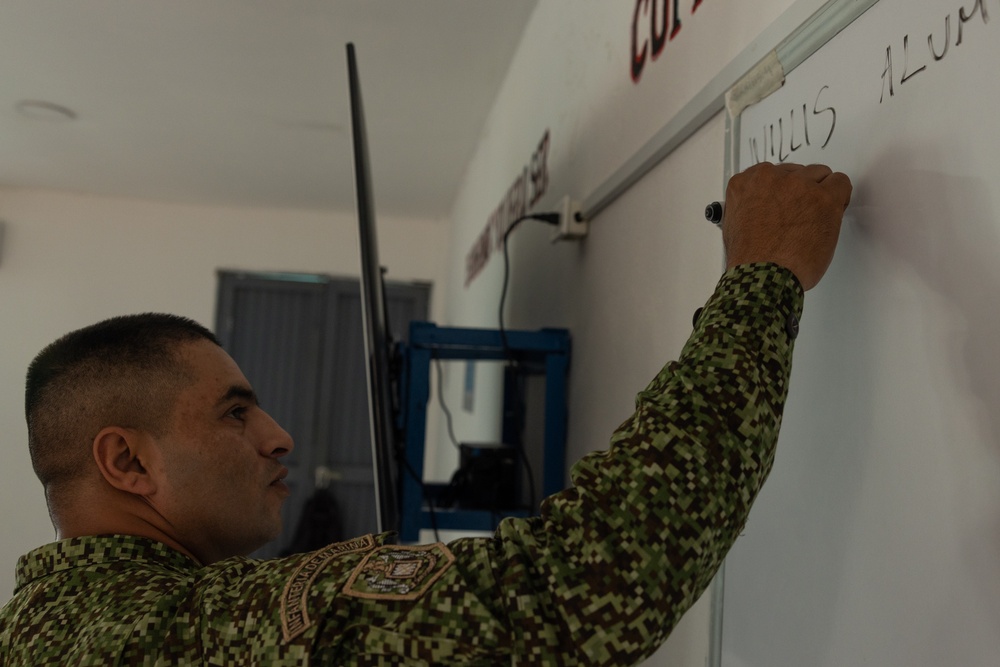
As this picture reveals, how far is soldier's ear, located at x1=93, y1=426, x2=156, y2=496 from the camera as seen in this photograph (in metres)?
0.88

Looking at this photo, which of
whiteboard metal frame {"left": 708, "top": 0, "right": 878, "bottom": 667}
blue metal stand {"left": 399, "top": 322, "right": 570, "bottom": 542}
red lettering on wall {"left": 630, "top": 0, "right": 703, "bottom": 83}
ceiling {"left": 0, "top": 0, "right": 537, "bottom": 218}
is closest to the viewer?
whiteboard metal frame {"left": 708, "top": 0, "right": 878, "bottom": 667}

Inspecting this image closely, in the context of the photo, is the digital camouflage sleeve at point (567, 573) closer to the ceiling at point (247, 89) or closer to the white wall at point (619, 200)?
the white wall at point (619, 200)

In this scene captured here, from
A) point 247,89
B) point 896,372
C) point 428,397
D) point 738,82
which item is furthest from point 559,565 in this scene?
point 247,89

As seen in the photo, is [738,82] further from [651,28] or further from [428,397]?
[428,397]

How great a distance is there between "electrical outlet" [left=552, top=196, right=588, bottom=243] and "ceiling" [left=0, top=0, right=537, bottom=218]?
97cm

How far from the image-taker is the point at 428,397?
162 cm

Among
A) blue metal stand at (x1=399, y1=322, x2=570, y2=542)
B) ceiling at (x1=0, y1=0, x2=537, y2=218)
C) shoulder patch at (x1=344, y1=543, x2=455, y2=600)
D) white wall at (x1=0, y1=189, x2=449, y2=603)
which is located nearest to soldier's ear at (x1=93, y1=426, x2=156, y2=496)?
shoulder patch at (x1=344, y1=543, x2=455, y2=600)

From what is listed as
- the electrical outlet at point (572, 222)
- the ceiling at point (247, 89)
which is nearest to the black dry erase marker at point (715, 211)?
the electrical outlet at point (572, 222)

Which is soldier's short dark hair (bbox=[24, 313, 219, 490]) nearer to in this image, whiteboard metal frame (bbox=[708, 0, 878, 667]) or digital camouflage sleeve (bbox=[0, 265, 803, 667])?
digital camouflage sleeve (bbox=[0, 265, 803, 667])

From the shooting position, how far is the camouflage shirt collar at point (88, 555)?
0.80 meters

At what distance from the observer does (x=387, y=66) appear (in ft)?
9.47

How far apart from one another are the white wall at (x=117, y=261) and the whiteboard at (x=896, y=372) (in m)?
4.67

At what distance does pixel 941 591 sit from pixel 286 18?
97.1 inches

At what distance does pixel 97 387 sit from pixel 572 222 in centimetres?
98
